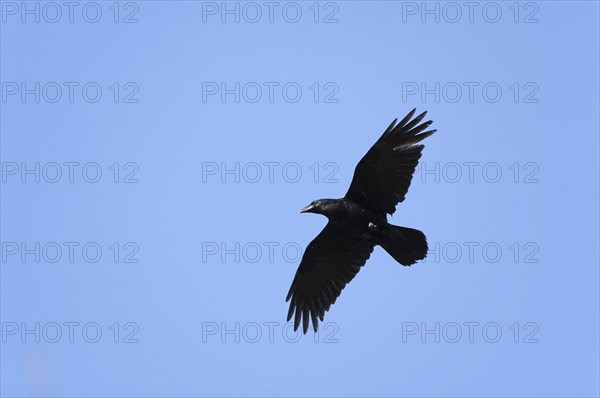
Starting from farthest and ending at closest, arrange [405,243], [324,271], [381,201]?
[324,271] < [381,201] < [405,243]

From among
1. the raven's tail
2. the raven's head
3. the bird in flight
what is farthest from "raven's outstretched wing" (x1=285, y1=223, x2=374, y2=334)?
the raven's tail

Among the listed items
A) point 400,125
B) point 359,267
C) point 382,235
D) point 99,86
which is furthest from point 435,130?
point 99,86

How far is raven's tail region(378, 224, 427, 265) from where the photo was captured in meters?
16.2

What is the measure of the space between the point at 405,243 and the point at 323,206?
5.09ft

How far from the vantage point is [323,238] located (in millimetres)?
17891

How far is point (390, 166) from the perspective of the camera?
54.4 ft

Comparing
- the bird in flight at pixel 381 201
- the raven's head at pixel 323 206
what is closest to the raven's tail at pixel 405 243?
the bird in flight at pixel 381 201

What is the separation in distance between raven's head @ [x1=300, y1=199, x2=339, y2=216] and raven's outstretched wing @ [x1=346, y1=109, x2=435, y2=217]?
406mm

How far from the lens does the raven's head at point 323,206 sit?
1681 cm

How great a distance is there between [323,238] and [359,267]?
2.84 ft

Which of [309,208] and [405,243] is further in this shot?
[309,208]

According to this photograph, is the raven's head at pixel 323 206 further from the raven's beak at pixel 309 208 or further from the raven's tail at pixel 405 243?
the raven's tail at pixel 405 243

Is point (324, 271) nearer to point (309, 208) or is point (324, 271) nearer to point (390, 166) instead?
point (309, 208)

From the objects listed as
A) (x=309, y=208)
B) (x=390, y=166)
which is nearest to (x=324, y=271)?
(x=309, y=208)
